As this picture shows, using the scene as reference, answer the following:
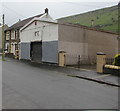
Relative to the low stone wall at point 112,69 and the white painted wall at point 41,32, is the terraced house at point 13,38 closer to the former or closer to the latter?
the white painted wall at point 41,32

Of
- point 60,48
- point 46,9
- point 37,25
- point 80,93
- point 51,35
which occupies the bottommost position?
point 80,93

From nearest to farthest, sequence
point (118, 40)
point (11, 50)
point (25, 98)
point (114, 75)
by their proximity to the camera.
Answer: point (25, 98), point (114, 75), point (118, 40), point (11, 50)

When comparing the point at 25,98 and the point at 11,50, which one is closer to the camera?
the point at 25,98

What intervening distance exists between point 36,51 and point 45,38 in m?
2.84

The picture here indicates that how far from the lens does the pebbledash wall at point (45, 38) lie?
1781 centimetres

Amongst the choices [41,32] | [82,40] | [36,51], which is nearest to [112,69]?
[82,40]

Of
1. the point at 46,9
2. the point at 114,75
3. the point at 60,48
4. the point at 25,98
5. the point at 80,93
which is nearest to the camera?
the point at 25,98

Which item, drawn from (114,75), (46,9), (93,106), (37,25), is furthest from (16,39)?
(93,106)

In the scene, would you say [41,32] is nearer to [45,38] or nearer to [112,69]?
[45,38]

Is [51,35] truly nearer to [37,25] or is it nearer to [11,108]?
[37,25]

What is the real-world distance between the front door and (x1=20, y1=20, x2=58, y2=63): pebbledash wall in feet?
1.84

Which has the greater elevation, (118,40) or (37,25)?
(37,25)

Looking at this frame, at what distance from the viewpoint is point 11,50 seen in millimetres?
34844

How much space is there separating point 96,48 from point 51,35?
6139mm
